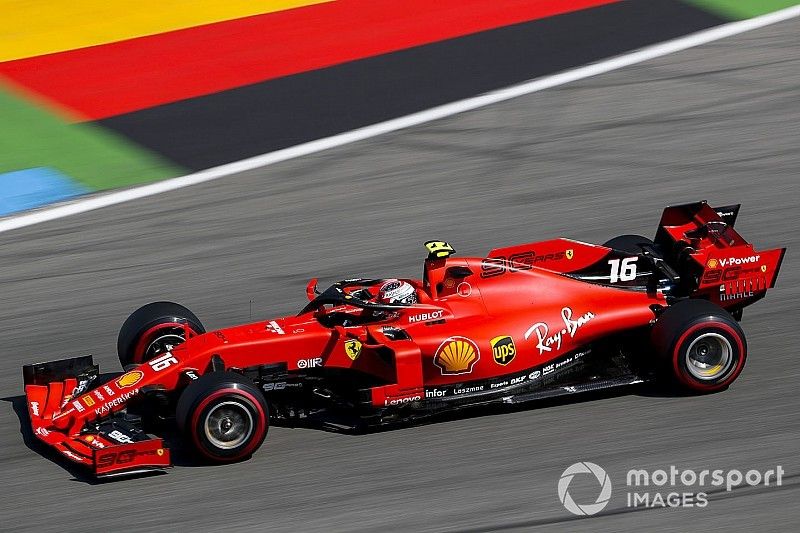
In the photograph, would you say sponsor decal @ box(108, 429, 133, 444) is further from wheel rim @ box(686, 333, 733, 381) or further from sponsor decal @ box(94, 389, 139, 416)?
wheel rim @ box(686, 333, 733, 381)

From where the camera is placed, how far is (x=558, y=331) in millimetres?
8219

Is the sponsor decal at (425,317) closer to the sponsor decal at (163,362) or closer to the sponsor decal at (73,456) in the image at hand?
the sponsor decal at (163,362)

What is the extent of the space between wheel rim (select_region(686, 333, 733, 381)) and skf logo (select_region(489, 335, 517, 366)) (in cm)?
114

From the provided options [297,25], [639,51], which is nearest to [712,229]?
[639,51]

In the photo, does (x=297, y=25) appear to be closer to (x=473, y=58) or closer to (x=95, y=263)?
(x=473, y=58)

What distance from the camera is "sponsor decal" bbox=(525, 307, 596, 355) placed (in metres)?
8.16

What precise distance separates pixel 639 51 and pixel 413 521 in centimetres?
1086


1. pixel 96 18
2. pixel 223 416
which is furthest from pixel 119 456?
pixel 96 18

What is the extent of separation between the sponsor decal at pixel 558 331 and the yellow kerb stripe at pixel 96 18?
10970 millimetres

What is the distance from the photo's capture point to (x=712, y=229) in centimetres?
916

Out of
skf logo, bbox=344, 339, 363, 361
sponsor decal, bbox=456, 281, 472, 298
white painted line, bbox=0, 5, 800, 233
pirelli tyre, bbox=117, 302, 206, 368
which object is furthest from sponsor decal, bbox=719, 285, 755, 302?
white painted line, bbox=0, 5, 800, 233

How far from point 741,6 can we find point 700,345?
1102 cm

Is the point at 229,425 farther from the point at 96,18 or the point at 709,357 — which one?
the point at 96,18

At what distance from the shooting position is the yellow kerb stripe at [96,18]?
17.2 m
